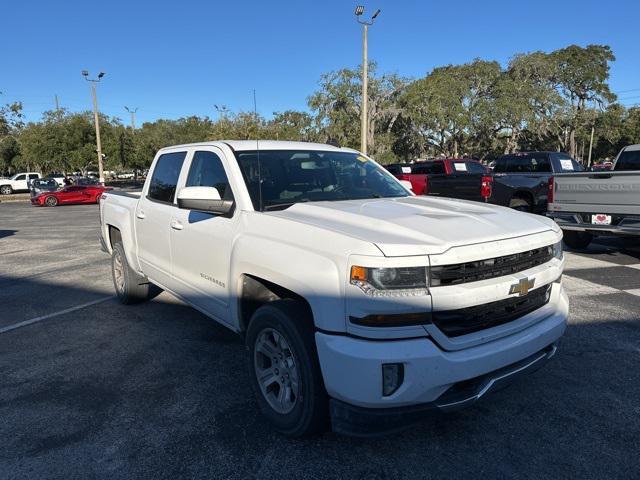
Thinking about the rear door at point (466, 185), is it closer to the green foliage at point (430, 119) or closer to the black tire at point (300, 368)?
the black tire at point (300, 368)

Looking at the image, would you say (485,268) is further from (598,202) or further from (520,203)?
(520,203)

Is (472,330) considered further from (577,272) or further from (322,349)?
(577,272)

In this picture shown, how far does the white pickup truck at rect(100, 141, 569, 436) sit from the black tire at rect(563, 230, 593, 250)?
673cm

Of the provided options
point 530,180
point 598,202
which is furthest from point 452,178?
point 598,202

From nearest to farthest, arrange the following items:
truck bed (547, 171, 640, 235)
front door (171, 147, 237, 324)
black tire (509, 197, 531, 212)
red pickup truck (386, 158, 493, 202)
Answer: front door (171, 147, 237, 324), truck bed (547, 171, 640, 235), black tire (509, 197, 531, 212), red pickup truck (386, 158, 493, 202)

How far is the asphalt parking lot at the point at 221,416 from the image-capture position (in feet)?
8.75

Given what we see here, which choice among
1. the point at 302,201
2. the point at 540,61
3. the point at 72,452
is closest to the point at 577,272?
the point at 302,201

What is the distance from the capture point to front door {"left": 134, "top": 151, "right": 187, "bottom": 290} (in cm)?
440

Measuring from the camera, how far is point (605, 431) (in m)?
2.96

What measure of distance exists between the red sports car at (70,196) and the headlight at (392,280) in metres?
28.3

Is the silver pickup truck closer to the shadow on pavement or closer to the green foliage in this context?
the shadow on pavement

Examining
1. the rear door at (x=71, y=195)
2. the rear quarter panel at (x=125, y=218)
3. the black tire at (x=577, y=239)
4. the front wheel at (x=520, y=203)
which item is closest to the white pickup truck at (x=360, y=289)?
the rear quarter panel at (x=125, y=218)

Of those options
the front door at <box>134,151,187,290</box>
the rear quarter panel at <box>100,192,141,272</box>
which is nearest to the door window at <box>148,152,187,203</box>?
the front door at <box>134,151,187,290</box>

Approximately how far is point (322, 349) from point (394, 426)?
0.53 m
